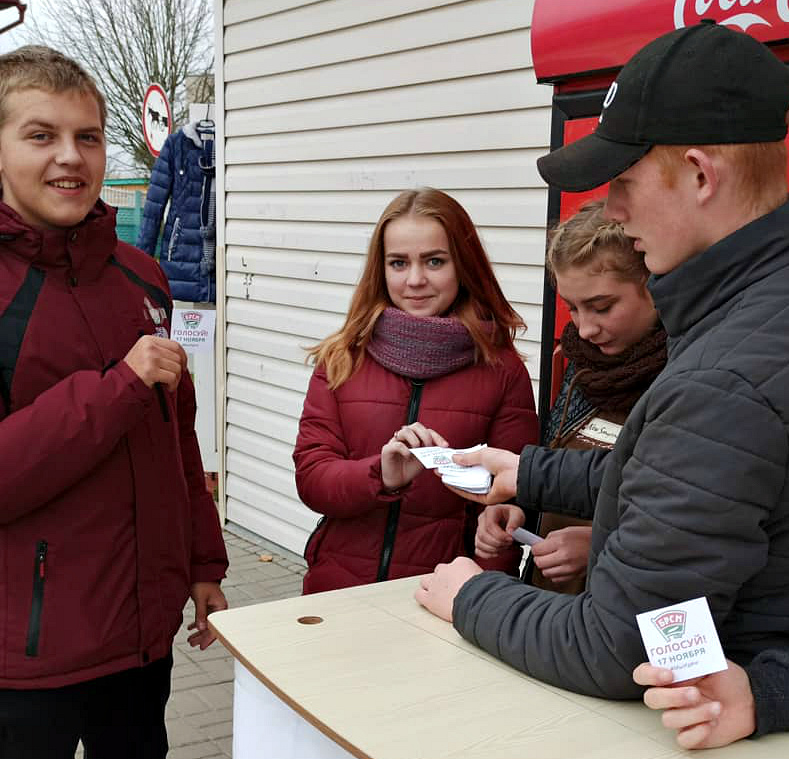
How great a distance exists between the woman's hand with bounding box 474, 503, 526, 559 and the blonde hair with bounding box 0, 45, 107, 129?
1.32m

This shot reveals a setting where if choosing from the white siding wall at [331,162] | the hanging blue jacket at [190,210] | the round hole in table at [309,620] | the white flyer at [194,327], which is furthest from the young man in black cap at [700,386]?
the hanging blue jacket at [190,210]

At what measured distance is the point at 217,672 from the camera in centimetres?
443

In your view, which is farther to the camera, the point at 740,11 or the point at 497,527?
the point at 497,527

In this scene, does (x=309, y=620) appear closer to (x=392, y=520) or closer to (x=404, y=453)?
(x=404, y=453)

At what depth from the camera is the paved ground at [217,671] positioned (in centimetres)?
378

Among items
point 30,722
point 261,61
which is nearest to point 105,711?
point 30,722

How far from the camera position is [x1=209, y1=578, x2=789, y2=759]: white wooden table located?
48.8 inches

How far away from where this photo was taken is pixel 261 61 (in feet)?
19.6

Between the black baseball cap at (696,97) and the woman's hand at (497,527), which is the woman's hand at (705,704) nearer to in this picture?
the black baseball cap at (696,97)

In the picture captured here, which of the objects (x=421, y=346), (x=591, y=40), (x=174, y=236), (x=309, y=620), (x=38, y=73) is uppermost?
(x=591, y=40)

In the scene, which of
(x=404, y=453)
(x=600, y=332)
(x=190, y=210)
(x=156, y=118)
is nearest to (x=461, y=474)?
(x=404, y=453)

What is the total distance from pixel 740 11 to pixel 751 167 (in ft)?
3.57

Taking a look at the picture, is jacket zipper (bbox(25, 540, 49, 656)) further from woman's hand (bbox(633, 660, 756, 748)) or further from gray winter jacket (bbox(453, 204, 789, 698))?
woman's hand (bbox(633, 660, 756, 748))

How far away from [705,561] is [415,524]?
1381 mm
